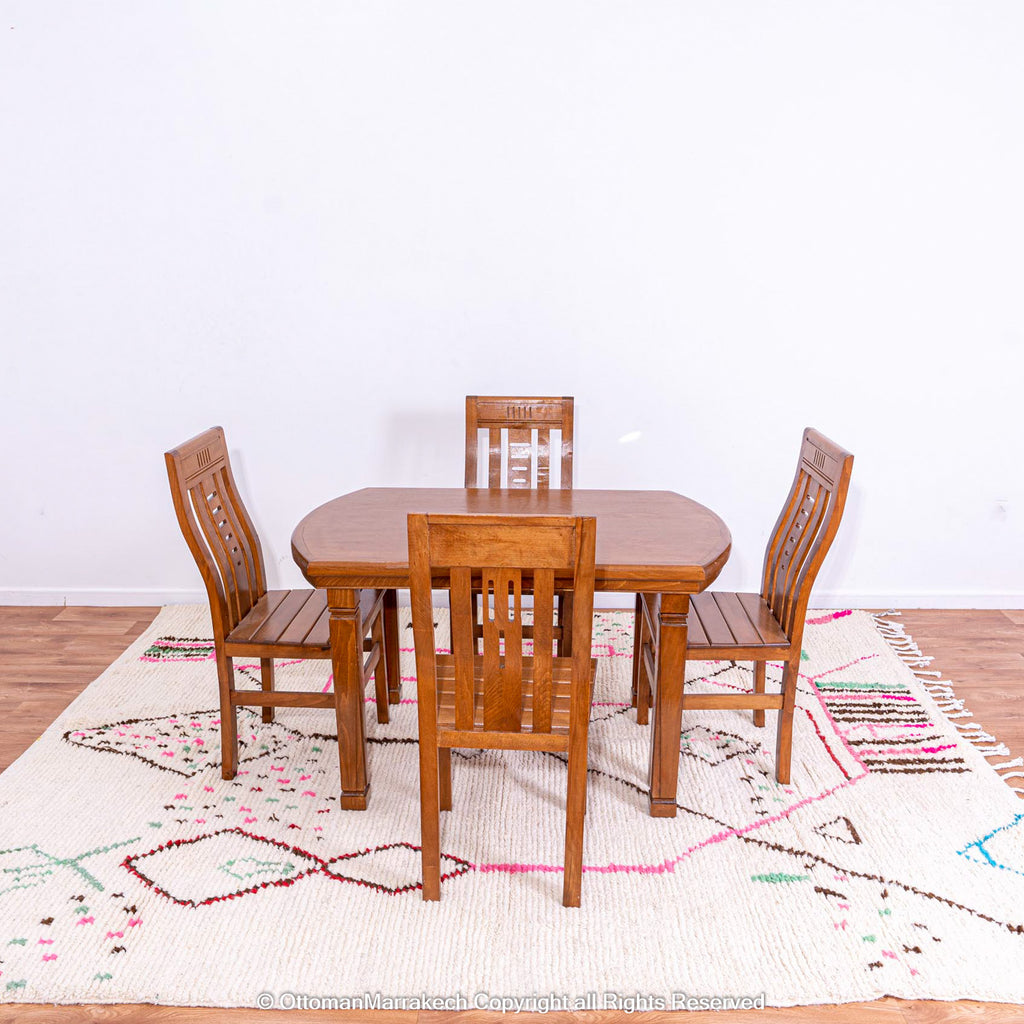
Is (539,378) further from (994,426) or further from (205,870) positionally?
(205,870)

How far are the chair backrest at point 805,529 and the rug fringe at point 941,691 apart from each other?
0.76 metres

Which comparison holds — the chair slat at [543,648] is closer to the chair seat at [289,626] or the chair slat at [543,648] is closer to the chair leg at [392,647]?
the chair seat at [289,626]

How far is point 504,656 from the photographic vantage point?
5.89 ft

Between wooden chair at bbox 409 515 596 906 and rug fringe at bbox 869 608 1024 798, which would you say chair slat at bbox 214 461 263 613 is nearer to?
wooden chair at bbox 409 515 596 906

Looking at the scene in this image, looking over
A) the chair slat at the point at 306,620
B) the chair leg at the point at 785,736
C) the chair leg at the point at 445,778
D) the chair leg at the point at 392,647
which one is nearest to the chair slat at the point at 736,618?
the chair leg at the point at 785,736

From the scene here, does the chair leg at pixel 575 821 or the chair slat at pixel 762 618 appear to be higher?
the chair slat at pixel 762 618

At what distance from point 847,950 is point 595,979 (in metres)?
0.52

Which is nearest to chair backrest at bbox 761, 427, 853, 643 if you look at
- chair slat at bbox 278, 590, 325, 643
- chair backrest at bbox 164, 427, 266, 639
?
chair slat at bbox 278, 590, 325, 643

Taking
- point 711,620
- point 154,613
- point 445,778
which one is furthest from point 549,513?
point 154,613

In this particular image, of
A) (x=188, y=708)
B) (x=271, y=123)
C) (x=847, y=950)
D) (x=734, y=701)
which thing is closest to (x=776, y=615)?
(x=734, y=701)

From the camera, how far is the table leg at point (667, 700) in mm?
2062

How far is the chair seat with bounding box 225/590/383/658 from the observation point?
2.19 meters

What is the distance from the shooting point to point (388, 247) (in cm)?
315

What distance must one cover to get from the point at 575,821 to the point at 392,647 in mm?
1055
